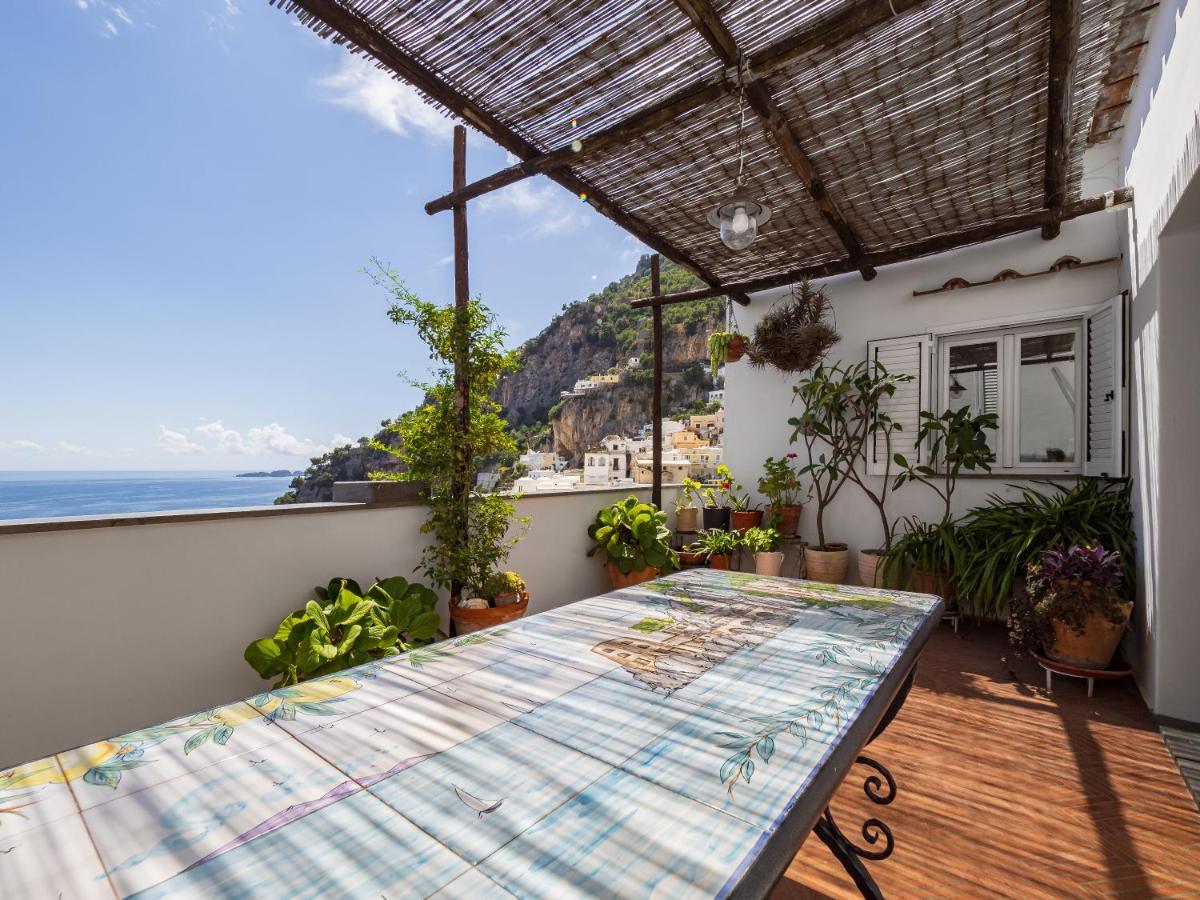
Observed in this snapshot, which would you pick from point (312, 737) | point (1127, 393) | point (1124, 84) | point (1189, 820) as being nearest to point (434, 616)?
point (312, 737)

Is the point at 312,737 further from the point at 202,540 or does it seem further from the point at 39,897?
the point at 202,540

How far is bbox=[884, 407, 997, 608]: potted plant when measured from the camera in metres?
3.77

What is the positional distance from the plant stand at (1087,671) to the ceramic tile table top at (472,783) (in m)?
2.46

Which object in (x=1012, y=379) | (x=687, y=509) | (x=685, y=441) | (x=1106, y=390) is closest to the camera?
(x=1106, y=390)

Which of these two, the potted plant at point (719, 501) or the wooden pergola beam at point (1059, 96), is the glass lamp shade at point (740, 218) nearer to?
the wooden pergola beam at point (1059, 96)

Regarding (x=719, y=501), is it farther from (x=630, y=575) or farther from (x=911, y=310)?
(x=911, y=310)

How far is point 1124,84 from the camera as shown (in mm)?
3172

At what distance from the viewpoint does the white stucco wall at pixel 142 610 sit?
73.9 inches

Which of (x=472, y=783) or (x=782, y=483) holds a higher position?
(x=782, y=483)

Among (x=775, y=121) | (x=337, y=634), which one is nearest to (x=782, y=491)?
(x=775, y=121)

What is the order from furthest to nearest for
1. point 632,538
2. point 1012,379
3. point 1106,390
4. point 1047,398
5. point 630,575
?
point 632,538, point 630,575, point 1012,379, point 1047,398, point 1106,390

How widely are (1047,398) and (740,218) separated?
3077 millimetres

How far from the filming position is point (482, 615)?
306cm

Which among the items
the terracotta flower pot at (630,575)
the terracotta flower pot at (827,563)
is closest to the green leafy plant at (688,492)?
the terracotta flower pot at (630,575)
